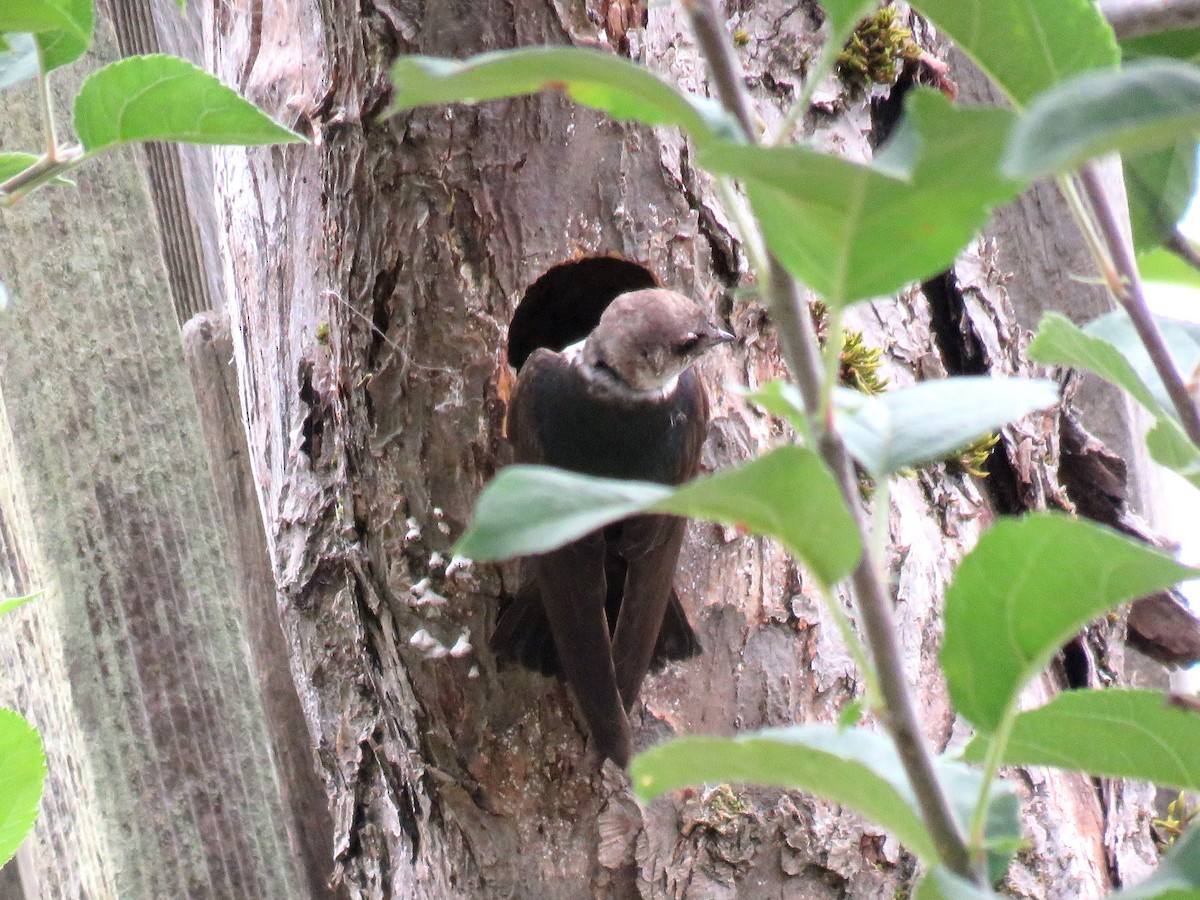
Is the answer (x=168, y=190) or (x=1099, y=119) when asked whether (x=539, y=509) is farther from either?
(x=168, y=190)

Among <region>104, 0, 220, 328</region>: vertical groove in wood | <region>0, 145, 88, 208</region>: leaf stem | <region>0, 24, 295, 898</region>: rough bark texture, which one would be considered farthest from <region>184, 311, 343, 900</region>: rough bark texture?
<region>0, 145, 88, 208</region>: leaf stem

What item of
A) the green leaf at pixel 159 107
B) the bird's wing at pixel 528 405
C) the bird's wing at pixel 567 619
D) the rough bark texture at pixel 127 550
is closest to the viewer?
the green leaf at pixel 159 107

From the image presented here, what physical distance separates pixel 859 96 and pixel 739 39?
248 millimetres

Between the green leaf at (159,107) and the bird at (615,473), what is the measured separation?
95cm

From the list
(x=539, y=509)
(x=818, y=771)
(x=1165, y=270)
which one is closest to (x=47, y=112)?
(x=539, y=509)

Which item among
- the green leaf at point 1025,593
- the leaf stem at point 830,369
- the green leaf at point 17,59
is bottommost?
the green leaf at point 1025,593

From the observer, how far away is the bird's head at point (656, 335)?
1.75 meters

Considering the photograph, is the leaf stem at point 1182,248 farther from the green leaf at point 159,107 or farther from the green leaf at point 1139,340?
the green leaf at point 159,107

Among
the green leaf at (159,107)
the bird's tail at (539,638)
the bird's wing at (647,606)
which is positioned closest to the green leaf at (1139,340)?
the green leaf at (159,107)

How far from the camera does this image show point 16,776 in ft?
2.84

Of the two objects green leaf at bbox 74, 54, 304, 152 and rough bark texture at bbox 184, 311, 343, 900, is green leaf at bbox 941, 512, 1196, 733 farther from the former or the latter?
rough bark texture at bbox 184, 311, 343, 900

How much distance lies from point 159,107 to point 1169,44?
2.81 ft

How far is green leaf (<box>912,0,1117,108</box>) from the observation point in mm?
557

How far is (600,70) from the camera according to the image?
50 centimetres
